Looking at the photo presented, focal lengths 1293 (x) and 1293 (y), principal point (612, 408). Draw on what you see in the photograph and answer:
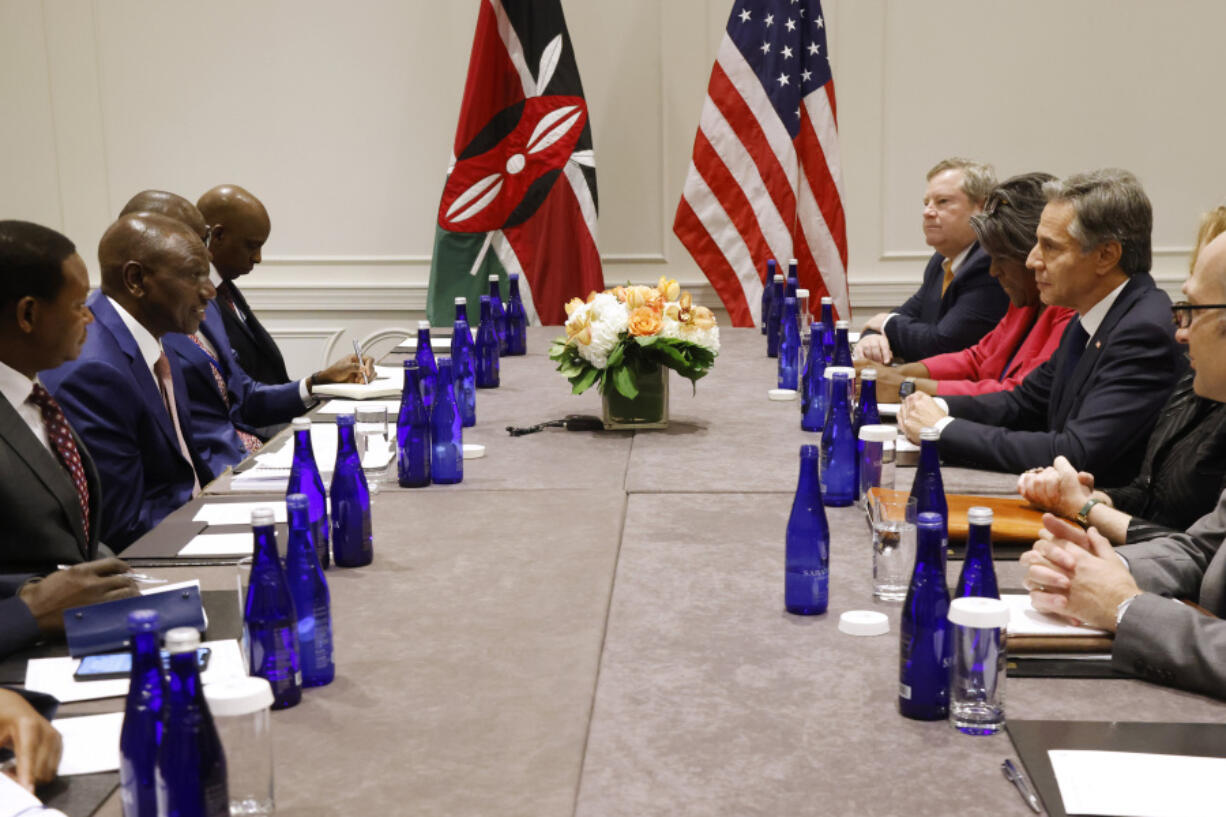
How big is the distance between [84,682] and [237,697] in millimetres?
536

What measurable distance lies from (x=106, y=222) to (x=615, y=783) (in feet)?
18.0

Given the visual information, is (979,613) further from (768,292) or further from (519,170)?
A: (519,170)

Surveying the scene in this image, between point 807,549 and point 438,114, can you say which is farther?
point 438,114

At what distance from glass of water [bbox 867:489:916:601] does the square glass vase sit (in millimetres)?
1200

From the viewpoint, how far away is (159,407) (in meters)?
2.92

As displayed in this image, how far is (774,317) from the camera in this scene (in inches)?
174

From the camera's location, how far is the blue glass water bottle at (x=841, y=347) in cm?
322

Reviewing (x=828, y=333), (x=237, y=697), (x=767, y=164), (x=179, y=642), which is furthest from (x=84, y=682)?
(x=767, y=164)

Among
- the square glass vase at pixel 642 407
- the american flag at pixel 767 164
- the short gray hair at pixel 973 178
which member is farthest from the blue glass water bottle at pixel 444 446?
the american flag at pixel 767 164

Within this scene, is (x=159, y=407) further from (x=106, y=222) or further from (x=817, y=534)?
(x=106, y=222)

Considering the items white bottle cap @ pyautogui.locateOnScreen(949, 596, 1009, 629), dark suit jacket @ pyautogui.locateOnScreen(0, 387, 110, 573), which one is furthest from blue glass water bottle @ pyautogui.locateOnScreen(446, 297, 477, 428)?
white bottle cap @ pyautogui.locateOnScreen(949, 596, 1009, 629)

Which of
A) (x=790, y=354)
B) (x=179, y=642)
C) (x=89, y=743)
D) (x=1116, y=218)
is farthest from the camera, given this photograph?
(x=790, y=354)

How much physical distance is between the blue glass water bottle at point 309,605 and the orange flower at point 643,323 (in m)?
1.34

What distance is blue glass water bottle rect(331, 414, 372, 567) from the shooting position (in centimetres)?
215
